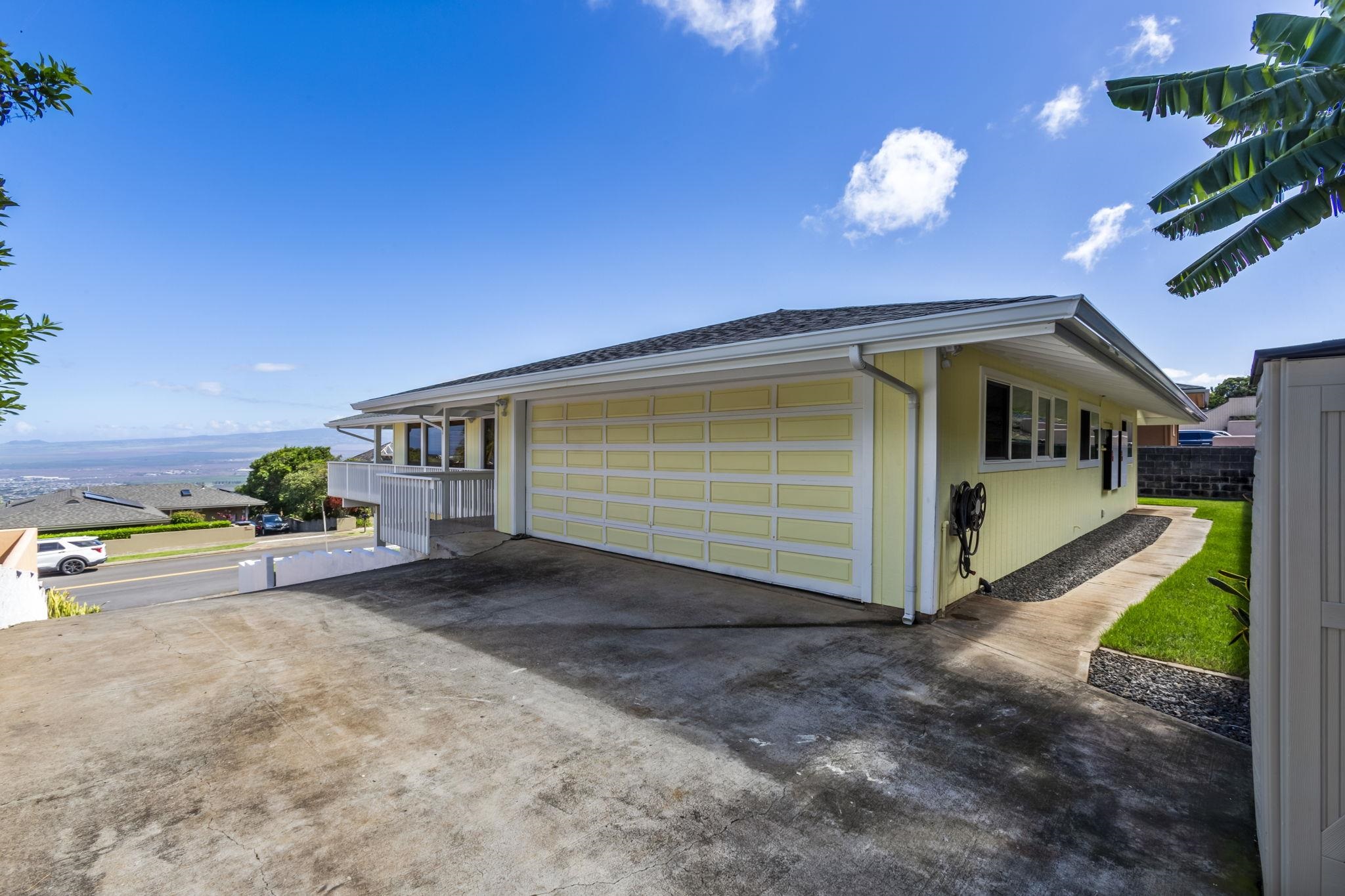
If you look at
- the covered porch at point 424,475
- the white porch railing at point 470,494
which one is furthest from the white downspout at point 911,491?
the white porch railing at point 470,494

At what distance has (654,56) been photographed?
11680 millimetres

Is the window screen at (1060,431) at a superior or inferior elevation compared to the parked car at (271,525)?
superior

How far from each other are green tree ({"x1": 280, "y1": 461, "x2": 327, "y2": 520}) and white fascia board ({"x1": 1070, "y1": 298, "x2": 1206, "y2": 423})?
157ft

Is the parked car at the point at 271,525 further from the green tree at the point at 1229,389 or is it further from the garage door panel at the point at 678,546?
the green tree at the point at 1229,389

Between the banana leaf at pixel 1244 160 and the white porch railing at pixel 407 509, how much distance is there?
10.2m

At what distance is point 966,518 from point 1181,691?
2.01 metres

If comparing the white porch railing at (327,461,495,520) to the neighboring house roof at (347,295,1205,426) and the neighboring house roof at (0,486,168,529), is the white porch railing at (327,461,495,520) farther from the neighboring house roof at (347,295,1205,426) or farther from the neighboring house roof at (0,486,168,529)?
the neighboring house roof at (0,486,168,529)

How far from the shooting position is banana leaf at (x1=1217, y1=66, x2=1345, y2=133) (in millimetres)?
4312

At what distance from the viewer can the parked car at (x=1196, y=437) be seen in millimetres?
26203

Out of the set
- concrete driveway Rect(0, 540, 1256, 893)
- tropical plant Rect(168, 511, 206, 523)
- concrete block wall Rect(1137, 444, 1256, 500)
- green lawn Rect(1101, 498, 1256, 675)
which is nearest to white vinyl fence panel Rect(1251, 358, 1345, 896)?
concrete driveway Rect(0, 540, 1256, 893)

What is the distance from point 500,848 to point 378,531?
34.0 ft

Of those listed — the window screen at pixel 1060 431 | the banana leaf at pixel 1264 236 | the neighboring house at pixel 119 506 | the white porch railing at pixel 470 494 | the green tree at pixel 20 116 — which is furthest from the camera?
the neighboring house at pixel 119 506

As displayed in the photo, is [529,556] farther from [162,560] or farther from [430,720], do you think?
[162,560]

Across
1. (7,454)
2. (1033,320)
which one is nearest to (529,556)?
(1033,320)
